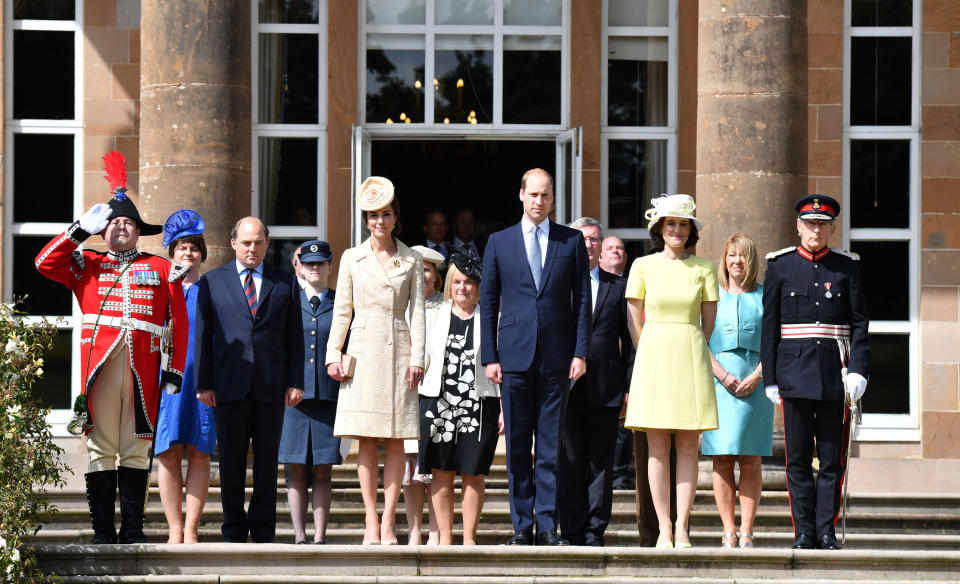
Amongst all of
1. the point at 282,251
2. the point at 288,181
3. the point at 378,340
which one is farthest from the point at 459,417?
the point at 288,181

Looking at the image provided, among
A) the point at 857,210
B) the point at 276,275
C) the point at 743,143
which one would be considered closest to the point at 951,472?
the point at 857,210

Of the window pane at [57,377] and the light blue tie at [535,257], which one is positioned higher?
the light blue tie at [535,257]

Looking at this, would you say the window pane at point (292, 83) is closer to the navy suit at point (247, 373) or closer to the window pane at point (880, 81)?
the navy suit at point (247, 373)

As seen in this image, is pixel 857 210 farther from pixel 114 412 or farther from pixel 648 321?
pixel 114 412

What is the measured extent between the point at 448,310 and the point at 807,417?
2076mm

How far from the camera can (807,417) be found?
9281mm

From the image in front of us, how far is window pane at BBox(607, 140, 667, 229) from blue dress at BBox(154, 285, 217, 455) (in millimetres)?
4779

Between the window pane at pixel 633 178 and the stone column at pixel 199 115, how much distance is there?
3.33 meters

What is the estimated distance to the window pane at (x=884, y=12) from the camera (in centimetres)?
1359

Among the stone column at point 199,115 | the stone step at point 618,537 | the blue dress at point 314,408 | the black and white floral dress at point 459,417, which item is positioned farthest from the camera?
the stone column at point 199,115

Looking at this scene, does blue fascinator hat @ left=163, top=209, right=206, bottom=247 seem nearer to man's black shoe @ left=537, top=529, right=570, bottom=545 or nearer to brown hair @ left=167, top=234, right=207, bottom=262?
brown hair @ left=167, top=234, right=207, bottom=262

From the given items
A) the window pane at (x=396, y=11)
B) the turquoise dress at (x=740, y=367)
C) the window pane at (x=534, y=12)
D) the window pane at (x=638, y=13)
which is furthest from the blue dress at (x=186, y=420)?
the window pane at (x=638, y=13)

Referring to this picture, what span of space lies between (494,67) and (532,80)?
320 millimetres

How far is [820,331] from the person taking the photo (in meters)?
9.32
